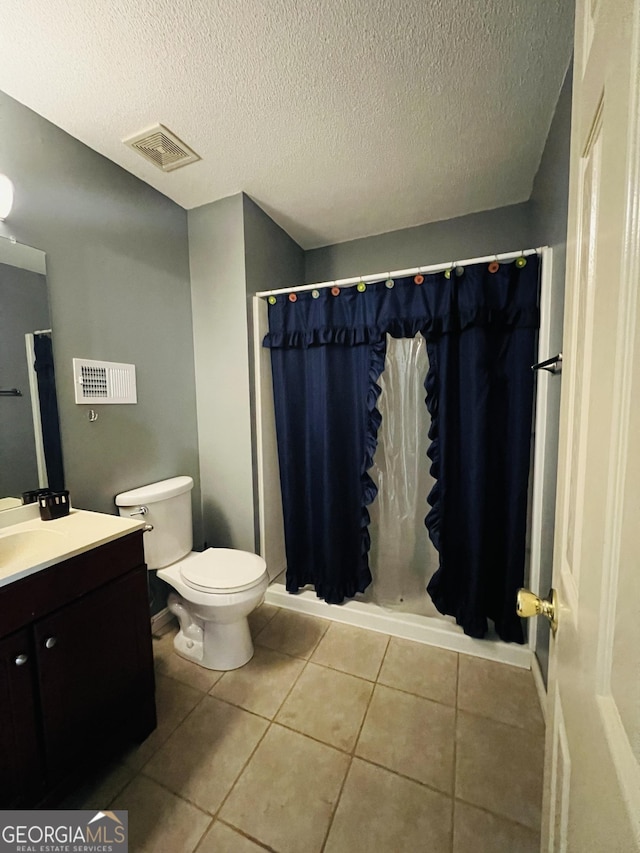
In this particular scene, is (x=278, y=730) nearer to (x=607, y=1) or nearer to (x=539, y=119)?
(x=607, y=1)

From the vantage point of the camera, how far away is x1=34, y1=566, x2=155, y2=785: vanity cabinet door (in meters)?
0.91

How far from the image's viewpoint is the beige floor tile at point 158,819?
918mm

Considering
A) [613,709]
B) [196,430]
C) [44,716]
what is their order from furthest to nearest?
[196,430]
[44,716]
[613,709]

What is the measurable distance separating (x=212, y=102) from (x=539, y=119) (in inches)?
51.9

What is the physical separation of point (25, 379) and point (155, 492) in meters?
0.70

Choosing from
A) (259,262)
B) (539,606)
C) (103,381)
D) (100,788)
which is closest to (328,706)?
(100,788)

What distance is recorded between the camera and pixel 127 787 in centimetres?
105

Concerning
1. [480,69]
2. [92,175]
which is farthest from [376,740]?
[92,175]

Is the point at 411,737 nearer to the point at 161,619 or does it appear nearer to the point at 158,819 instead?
the point at 158,819

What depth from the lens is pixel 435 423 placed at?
1593 millimetres

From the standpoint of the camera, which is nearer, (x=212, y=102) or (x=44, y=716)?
(x=44, y=716)

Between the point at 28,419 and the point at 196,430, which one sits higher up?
the point at 28,419

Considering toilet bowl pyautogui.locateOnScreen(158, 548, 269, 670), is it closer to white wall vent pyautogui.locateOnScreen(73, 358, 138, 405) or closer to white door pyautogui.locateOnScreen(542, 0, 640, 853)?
white wall vent pyautogui.locateOnScreen(73, 358, 138, 405)
